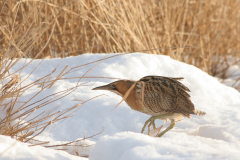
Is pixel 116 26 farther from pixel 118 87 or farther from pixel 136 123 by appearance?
pixel 136 123

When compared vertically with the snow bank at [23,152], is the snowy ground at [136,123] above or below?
below

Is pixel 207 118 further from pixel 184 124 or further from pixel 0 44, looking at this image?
pixel 0 44

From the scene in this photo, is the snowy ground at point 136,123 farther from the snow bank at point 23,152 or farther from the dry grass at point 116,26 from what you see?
the dry grass at point 116,26

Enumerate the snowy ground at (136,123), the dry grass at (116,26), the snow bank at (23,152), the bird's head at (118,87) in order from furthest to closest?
1. the dry grass at (116,26)
2. the bird's head at (118,87)
3. the snowy ground at (136,123)
4. the snow bank at (23,152)

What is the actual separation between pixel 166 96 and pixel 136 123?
327 mm

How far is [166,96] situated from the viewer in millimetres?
2273

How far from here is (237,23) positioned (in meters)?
5.21

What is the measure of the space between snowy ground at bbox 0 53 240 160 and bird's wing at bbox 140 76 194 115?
0.54 ft

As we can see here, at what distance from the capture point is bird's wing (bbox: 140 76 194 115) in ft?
7.28

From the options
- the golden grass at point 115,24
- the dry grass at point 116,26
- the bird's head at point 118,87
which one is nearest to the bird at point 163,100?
the bird's head at point 118,87

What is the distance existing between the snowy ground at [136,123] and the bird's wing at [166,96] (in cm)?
17

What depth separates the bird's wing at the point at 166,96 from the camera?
2219 mm

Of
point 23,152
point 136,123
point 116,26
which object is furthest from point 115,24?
point 23,152

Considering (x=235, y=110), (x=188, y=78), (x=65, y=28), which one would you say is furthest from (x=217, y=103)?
(x=65, y=28)
